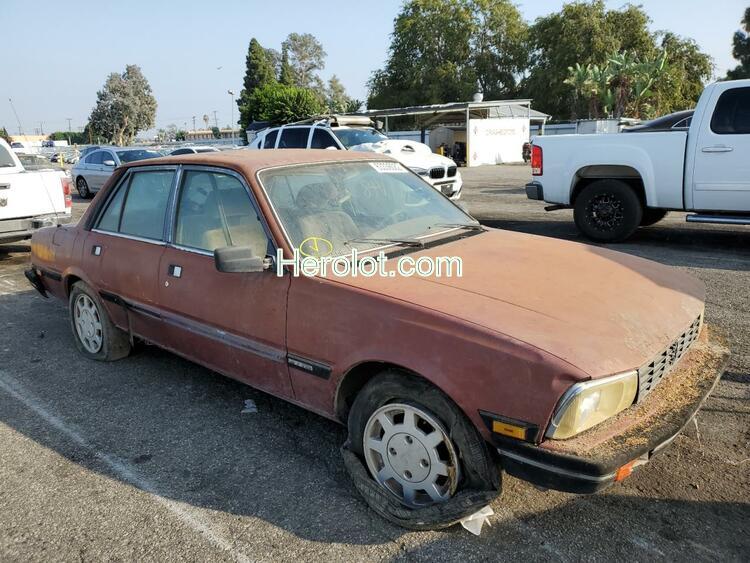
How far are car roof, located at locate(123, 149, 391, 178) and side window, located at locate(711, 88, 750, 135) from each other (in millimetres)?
5218

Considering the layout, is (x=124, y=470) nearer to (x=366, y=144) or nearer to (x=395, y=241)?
(x=395, y=241)

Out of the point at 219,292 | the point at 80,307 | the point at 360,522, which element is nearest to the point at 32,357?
the point at 80,307

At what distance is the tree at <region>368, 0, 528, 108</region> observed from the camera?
2202 inches

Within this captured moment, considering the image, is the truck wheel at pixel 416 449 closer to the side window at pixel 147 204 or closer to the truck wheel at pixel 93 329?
the side window at pixel 147 204

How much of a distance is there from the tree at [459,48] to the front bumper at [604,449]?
183 feet

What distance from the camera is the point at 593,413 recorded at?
85.4 inches

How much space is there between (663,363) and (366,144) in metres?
10.3

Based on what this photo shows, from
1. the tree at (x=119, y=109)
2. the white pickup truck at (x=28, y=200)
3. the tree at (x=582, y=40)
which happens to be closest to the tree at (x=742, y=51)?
the tree at (x=582, y=40)

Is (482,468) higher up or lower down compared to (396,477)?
higher up

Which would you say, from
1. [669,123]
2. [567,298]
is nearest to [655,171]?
[669,123]

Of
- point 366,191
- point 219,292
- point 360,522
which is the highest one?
point 366,191

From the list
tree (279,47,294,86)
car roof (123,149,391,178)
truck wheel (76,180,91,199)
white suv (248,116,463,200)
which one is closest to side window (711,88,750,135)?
white suv (248,116,463,200)

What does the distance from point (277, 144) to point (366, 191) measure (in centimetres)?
1029

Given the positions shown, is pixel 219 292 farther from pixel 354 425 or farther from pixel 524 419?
pixel 524 419
